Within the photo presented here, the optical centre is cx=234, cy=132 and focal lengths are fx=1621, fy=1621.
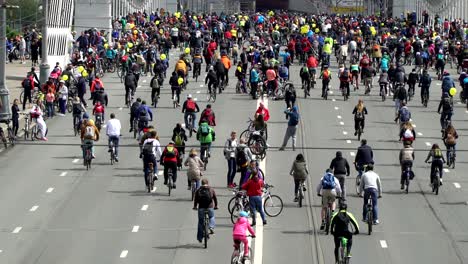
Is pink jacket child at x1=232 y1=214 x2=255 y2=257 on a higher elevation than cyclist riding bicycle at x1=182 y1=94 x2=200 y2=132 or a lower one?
lower

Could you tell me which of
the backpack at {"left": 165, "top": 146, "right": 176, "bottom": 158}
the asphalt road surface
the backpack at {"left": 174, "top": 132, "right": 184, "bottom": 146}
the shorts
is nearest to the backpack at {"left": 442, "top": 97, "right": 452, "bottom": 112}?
the asphalt road surface

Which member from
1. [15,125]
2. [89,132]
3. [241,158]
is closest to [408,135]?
[241,158]

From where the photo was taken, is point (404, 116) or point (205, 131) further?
point (404, 116)

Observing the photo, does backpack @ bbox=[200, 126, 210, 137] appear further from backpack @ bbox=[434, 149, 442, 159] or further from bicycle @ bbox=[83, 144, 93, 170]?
backpack @ bbox=[434, 149, 442, 159]

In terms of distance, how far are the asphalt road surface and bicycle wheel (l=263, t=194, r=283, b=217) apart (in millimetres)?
218

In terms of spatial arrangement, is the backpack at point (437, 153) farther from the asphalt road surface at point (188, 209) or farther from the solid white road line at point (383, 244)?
the solid white road line at point (383, 244)

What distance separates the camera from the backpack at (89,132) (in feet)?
133

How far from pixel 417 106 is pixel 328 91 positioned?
457 centimetres

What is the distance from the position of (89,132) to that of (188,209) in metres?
6.34

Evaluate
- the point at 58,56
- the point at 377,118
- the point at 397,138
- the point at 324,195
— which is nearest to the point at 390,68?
the point at 377,118

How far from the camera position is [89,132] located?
40469 millimetres

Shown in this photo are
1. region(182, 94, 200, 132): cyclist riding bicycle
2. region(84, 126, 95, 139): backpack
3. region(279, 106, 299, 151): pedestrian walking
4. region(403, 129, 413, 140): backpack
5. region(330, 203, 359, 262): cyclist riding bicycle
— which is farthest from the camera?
region(182, 94, 200, 132): cyclist riding bicycle

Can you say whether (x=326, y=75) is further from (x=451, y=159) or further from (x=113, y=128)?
(x=113, y=128)

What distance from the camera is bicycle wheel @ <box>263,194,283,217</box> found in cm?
3419
